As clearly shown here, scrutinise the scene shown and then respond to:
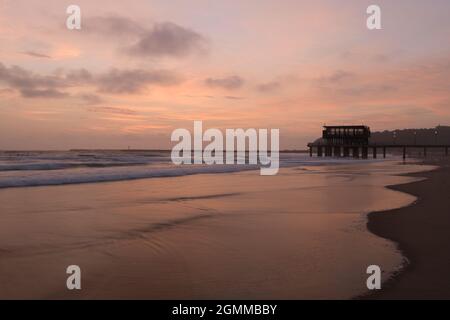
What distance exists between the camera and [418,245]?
7418mm

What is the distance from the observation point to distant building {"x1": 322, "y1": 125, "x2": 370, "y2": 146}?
256 feet

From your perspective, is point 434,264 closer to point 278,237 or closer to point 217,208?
point 278,237

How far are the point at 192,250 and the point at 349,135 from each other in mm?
76124

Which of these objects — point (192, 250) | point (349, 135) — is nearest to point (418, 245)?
point (192, 250)

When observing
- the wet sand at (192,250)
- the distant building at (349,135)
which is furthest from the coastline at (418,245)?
the distant building at (349,135)

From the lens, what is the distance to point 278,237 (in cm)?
838

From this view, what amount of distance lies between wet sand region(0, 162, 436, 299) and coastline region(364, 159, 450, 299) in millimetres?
279

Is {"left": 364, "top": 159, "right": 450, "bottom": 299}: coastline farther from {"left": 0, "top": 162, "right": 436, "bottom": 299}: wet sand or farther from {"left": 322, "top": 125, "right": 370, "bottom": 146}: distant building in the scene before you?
{"left": 322, "top": 125, "right": 370, "bottom": 146}: distant building

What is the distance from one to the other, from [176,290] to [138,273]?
93cm

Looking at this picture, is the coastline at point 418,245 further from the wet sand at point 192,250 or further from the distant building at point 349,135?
the distant building at point 349,135

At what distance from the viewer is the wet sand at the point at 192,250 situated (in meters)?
5.32

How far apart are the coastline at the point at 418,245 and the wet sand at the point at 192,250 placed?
0.91 feet

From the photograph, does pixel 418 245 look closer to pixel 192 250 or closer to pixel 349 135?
pixel 192 250

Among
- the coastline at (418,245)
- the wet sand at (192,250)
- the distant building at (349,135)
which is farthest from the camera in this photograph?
the distant building at (349,135)
